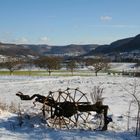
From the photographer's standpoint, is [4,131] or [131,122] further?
[131,122]

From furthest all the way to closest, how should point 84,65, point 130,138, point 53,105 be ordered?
point 84,65
point 53,105
point 130,138

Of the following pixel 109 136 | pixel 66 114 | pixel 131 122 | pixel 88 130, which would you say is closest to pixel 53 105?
pixel 66 114

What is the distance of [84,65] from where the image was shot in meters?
141

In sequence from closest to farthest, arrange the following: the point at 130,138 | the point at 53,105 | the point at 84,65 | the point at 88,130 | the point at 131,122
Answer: the point at 130,138
the point at 88,130
the point at 53,105
the point at 131,122
the point at 84,65

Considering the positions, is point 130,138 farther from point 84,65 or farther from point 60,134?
point 84,65

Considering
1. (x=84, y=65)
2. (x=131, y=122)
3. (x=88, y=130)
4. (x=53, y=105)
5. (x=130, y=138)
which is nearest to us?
(x=130, y=138)

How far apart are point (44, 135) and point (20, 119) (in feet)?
4.10

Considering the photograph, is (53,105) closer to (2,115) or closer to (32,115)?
(32,115)

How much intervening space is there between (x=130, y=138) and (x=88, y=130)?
1.17 m

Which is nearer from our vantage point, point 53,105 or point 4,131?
point 4,131

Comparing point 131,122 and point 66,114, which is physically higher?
point 66,114

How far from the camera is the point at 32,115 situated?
31.4 ft

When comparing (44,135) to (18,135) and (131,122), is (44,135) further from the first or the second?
(131,122)

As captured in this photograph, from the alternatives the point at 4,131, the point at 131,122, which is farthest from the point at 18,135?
the point at 131,122
